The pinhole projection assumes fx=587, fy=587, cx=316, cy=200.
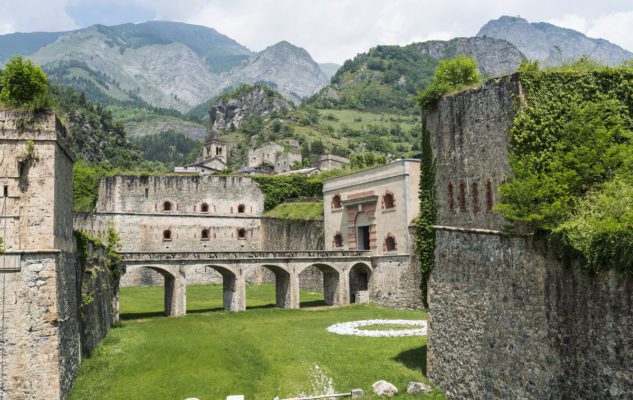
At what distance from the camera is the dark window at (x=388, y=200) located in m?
41.1

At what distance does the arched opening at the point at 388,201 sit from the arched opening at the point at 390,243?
204cm

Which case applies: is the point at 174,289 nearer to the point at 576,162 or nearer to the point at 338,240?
the point at 338,240

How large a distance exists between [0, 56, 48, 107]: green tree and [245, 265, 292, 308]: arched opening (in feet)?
81.5

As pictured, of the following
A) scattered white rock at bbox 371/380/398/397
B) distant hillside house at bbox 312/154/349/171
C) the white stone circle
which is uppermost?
distant hillside house at bbox 312/154/349/171

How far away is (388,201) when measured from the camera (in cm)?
4144

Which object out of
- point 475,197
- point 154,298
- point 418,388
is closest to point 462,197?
point 475,197

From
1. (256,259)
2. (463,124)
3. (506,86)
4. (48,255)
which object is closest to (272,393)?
(48,255)

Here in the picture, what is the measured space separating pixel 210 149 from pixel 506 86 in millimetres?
108030

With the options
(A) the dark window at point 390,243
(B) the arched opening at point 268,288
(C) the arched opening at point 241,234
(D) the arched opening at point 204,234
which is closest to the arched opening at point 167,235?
(D) the arched opening at point 204,234

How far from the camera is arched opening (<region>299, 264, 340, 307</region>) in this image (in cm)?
4262

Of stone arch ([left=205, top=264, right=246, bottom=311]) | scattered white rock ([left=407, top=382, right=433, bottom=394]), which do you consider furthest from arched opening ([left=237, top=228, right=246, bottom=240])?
scattered white rock ([left=407, top=382, right=433, bottom=394])

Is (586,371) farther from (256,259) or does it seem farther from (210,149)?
(210,149)

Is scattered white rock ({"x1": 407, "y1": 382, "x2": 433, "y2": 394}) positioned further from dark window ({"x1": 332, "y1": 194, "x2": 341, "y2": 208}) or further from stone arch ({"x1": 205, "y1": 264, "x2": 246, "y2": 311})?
dark window ({"x1": 332, "y1": 194, "x2": 341, "y2": 208})

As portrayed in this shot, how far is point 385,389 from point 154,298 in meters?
30.6
